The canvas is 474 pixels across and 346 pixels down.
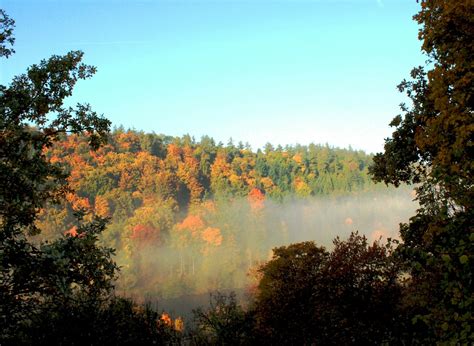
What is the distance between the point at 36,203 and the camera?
1181 centimetres

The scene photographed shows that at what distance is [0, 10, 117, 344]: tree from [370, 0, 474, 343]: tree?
6745 mm

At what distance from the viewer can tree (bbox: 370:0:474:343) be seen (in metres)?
7.00

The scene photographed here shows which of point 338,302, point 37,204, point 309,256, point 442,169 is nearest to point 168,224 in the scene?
point 309,256

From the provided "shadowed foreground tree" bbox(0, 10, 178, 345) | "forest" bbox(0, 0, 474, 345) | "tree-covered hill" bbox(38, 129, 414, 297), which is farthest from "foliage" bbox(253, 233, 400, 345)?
"tree-covered hill" bbox(38, 129, 414, 297)

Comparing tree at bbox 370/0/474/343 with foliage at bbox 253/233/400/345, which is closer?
tree at bbox 370/0/474/343

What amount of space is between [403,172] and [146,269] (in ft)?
468

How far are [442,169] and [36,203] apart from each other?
32.3 ft

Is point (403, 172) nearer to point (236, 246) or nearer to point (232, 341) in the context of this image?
point (232, 341)

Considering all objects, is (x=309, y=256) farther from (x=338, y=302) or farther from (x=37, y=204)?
(x=37, y=204)

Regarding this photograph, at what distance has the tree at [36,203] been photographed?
978 centimetres

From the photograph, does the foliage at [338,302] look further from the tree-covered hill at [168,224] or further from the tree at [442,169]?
the tree-covered hill at [168,224]

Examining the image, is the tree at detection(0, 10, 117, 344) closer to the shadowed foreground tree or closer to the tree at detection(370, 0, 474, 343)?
the shadowed foreground tree

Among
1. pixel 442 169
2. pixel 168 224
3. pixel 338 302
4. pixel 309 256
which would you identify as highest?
pixel 168 224

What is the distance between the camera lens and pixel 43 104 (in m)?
11.5
